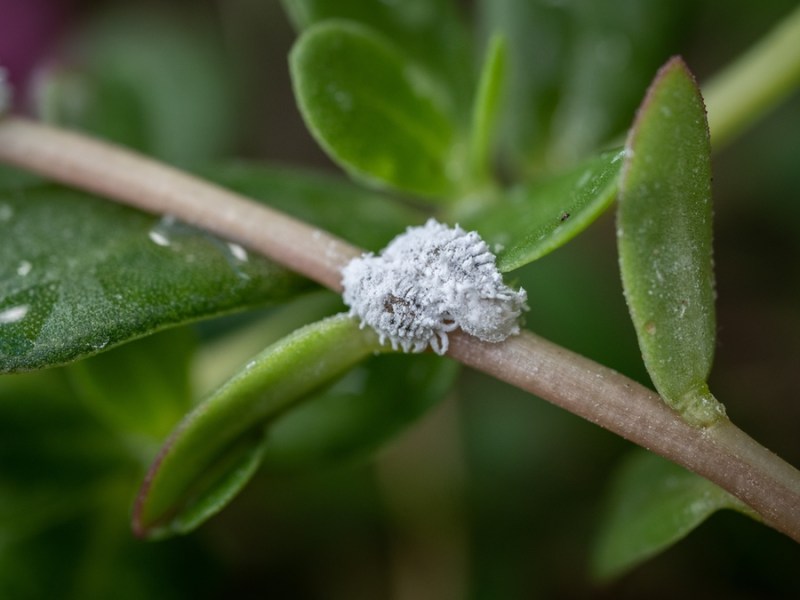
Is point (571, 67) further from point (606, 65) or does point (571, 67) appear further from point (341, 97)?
point (341, 97)

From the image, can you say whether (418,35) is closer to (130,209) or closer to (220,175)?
(220,175)

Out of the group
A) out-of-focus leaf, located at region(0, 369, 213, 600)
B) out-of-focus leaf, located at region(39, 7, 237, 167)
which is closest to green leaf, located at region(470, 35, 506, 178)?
out-of-focus leaf, located at region(0, 369, 213, 600)

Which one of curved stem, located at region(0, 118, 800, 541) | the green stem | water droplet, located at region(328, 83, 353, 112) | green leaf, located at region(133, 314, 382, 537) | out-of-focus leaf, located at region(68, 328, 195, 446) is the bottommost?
out-of-focus leaf, located at region(68, 328, 195, 446)

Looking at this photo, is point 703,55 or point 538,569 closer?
point 538,569

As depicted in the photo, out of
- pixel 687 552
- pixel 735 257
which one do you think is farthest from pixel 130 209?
pixel 735 257

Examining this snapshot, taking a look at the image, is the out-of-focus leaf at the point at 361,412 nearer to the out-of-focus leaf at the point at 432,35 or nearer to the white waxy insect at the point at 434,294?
the white waxy insect at the point at 434,294

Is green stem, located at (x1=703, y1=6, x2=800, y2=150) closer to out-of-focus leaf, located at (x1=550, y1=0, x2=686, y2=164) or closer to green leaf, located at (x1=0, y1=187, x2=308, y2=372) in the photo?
out-of-focus leaf, located at (x1=550, y1=0, x2=686, y2=164)
